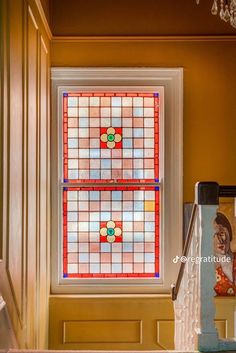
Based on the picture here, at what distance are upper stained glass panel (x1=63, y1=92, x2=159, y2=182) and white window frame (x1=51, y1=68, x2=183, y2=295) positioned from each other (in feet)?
0.29

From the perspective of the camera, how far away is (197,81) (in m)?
4.07

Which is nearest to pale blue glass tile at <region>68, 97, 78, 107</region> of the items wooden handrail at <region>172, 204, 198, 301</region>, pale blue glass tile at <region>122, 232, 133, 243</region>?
pale blue glass tile at <region>122, 232, 133, 243</region>

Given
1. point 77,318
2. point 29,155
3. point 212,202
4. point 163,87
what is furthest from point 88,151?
point 212,202

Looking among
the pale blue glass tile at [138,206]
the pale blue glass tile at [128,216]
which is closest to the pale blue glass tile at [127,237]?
the pale blue glass tile at [128,216]

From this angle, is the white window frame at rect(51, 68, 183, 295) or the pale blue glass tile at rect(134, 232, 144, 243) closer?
the white window frame at rect(51, 68, 183, 295)

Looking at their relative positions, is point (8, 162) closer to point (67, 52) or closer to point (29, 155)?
point (29, 155)

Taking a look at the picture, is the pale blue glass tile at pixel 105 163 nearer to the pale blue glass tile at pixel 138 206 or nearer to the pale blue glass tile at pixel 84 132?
the pale blue glass tile at pixel 84 132

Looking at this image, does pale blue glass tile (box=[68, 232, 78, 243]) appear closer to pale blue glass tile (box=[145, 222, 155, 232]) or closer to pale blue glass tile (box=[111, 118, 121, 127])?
pale blue glass tile (box=[145, 222, 155, 232])

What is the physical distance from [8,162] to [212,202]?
1.15 m

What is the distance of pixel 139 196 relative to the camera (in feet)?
13.9

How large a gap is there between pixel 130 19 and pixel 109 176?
61.7 inches

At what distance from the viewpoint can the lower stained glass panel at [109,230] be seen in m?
4.20

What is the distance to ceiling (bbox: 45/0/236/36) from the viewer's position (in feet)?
13.2

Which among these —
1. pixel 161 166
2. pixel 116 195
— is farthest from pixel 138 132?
pixel 116 195
